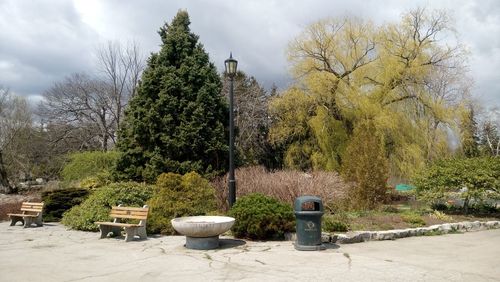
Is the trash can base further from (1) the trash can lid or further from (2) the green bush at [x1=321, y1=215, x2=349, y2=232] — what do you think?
(2) the green bush at [x1=321, y1=215, x2=349, y2=232]

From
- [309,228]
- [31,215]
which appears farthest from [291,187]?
[31,215]

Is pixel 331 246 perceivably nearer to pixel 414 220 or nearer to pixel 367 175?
pixel 414 220

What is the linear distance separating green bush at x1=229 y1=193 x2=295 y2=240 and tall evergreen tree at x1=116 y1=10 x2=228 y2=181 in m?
7.15

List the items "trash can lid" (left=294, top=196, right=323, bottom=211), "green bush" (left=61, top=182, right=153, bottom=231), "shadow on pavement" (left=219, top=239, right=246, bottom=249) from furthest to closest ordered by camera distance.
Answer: "green bush" (left=61, top=182, right=153, bottom=231), "shadow on pavement" (left=219, top=239, right=246, bottom=249), "trash can lid" (left=294, top=196, right=323, bottom=211)

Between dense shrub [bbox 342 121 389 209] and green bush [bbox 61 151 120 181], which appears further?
green bush [bbox 61 151 120 181]

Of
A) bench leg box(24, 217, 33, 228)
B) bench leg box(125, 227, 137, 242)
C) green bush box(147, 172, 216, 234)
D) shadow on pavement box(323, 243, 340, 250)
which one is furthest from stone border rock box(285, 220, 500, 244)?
bench leg box(24, 217, 33, 228)

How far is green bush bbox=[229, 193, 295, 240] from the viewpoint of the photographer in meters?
10.6

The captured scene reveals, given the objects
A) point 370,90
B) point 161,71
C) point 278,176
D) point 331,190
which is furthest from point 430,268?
point 370,90

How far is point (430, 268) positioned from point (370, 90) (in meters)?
17.8

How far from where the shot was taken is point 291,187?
14.8 m

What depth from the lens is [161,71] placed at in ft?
62.7

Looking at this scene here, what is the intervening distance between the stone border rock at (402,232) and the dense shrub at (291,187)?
3.53 meters

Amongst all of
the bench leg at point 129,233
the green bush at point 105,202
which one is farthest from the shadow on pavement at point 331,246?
the green bush at point 105,202

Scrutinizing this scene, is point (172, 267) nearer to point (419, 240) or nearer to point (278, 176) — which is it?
point (419, 240)
